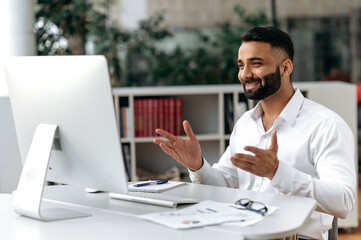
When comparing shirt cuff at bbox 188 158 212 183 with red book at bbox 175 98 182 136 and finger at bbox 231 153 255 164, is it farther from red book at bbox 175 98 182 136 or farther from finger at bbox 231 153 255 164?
red book at bbox 175 98 182 136

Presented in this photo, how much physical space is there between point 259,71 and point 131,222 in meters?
0.91

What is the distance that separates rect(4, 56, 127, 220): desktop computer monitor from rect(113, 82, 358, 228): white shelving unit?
2.51 meters

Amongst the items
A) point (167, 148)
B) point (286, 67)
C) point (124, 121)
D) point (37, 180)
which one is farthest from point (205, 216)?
point (124, 121)

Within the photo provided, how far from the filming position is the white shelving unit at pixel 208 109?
4.56m

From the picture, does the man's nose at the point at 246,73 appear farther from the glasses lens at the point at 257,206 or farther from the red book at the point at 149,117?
the red book at the point at 149,117

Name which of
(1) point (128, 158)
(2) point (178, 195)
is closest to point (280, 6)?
(1) point (128, 158)

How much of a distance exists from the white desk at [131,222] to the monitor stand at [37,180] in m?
0.04

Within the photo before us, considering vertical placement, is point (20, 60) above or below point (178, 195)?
above

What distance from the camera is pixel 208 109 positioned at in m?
4.79

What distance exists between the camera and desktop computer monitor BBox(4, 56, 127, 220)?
5.92ft

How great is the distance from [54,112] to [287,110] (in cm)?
96

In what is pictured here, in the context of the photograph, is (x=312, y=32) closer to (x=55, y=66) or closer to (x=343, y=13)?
(x=343, y=13)

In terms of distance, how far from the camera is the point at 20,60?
199cm

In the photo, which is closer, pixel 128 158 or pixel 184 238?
pixel 184 238
